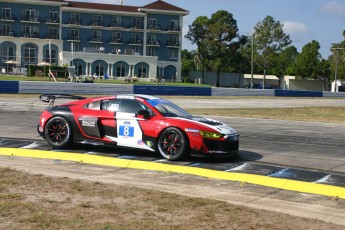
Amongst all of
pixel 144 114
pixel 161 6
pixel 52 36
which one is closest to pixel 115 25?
pixel 161 6

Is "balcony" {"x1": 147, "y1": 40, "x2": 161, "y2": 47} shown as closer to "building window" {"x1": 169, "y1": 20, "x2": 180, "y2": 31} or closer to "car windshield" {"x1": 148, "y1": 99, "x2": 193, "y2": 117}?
"building window" {"x1": 169, "y1": 20, "x2": 180, "y2": 31}

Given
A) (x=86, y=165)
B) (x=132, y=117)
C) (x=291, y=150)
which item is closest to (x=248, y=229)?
(x=86, y=165)

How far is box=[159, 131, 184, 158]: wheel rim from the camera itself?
9406 millimetres

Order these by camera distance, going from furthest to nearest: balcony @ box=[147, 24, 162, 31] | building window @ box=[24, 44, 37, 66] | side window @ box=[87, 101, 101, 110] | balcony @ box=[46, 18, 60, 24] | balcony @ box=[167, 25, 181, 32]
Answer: balcony @ box=[167, 25, 181, 32], balcony @ box=[147, 24, 162, 31], balcony @ box=[46, 18, 60, 24], building window @ box=[24, 44, 37, 66], side window @ box=[87, 101, 101, 110]

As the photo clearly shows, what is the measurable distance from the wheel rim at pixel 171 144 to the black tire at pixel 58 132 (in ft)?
6.86

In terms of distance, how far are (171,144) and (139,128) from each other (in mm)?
739

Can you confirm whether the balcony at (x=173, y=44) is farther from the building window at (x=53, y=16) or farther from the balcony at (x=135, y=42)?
the building window at (x=53, y=16)

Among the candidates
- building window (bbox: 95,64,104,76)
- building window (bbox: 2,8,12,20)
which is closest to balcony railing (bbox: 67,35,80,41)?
building window (bbox: 95,64,104,76)

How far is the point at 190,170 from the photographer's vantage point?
860 centimetres

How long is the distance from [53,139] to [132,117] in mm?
1864

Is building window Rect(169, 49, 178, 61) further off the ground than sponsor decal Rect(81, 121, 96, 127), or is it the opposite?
building window Rect(169, 49, 178, 61)

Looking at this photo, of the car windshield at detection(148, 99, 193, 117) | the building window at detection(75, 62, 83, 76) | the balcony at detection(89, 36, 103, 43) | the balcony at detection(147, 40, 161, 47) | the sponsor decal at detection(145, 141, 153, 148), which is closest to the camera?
the sponsor decal at detection(145, 141, 153, 148)

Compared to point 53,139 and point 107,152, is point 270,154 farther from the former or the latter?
point 53,139

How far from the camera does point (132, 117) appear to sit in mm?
9828
